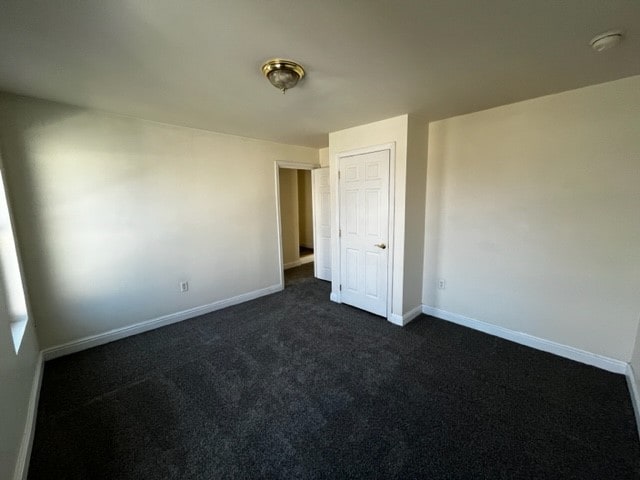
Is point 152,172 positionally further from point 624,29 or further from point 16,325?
point 624,29

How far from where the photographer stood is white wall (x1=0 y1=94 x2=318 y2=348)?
2.33 metres

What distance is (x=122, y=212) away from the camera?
2768mm

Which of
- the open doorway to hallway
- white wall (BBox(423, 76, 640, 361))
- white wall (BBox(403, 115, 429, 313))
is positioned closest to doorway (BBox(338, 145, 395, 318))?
white wall (BBox(403, 115, 429, 313))

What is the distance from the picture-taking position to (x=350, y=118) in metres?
2.86

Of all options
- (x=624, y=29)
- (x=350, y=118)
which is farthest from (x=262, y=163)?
(x=624, y=29)

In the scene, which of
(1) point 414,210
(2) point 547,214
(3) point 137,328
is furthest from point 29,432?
(2) point 547,214

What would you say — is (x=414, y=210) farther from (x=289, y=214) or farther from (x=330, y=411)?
(x=289, y=214)

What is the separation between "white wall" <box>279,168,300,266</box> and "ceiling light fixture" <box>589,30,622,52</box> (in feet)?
15.6

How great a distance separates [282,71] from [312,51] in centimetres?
24

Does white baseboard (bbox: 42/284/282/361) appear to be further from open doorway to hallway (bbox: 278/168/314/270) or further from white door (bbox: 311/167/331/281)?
open doorway to hallway (bbox: 278/168/314/270)

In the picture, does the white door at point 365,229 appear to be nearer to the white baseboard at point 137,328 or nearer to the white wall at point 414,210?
the white wall at point 414,210

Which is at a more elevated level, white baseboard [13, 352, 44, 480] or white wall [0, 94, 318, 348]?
white wall [0, 94, 318, 348]

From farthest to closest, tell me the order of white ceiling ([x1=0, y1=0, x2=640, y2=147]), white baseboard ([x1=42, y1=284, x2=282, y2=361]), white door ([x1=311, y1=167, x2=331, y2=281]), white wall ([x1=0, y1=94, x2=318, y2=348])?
white door ([x1=311, y1=167, x2=331, y2=281])
white baseboard ([x1=42, y1=284, x2=282, y2=361])
white wall ([x1=0, y1=94, x2=318, y2=348])
white ceiling ([x1=0, y1=0, x2=640, y2=147])

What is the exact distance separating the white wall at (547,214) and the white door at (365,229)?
25.2 inches
